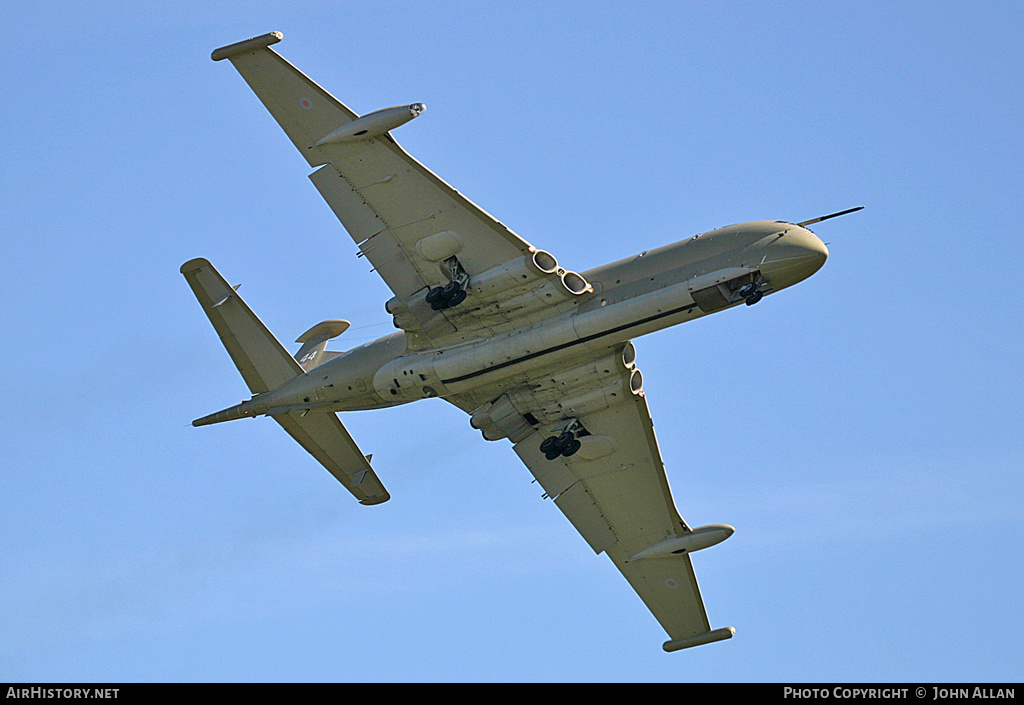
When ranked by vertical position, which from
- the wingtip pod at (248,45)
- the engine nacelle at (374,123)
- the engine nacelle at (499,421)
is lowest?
the engine nacelle at (499,421)

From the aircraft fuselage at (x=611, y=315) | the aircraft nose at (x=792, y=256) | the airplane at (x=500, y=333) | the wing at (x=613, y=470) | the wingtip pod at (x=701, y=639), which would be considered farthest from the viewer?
the wingtip pod at (x=701, y=639)

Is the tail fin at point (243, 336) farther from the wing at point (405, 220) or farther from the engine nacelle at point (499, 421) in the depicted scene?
the engine nacelle at point (499, 421)

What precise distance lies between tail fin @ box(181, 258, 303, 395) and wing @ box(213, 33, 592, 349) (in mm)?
5643

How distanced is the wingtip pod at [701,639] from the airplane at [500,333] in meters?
0.07

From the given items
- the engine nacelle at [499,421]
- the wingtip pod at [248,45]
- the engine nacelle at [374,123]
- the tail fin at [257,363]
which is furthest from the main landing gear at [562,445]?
the wingtip pod at [248,45]

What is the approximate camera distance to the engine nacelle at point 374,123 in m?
35.4

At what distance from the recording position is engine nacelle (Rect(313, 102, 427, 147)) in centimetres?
3538

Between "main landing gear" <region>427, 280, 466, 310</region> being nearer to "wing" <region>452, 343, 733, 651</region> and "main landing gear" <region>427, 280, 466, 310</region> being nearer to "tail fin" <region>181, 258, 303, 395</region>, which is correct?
"wing" <region>452, 343, 733, 651</region>

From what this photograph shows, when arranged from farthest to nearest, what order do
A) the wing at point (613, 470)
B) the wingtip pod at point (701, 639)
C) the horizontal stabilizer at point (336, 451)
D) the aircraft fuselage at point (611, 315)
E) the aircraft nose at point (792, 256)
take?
the wingtip pod at point (701, 639) < the horizontal stabilizer at point (336, 451) < the wing at point (613, 470) < the aircraft fuselage at point (611, 315) < the aircraft nose at point (792, 256)

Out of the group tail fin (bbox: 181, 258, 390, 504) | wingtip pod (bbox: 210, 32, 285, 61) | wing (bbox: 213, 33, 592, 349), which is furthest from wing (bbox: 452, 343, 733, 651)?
wingtip pod (bbox: 210, 32, 285, 61)

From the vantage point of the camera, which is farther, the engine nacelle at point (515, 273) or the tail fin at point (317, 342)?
the tail fin at point (317, 342)

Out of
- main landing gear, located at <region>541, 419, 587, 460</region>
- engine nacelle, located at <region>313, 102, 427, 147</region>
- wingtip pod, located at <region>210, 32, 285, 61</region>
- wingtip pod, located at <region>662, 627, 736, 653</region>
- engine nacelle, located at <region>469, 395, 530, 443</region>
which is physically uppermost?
wingtip pod, located at <region>210, 32, 285, 61</region>

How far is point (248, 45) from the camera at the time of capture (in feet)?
119

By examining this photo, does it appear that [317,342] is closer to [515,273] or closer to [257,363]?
[257,363]
